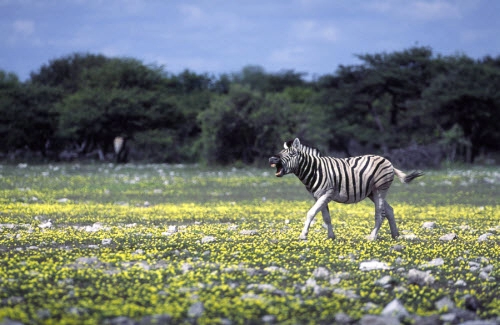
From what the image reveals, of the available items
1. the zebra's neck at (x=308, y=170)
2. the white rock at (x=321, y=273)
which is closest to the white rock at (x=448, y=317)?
the white rock at (x=321, y=273)

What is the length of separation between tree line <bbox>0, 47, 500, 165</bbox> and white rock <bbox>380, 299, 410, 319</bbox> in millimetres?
33091

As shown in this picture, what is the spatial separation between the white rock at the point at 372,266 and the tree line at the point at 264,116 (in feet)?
102

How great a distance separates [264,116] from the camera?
40344 mm

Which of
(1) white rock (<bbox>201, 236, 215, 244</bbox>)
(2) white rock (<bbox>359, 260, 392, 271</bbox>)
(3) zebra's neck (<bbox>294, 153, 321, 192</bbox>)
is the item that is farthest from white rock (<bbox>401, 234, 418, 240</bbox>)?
(1) white rock (<bbox>201, 236, 215, 244</bbox>)

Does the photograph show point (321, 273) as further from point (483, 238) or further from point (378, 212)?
point (483, 238)

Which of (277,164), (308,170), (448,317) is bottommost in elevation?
(448,317)

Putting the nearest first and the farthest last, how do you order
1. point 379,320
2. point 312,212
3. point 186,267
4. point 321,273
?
point 379,320, point 321,273, point 186,267, point 312,212

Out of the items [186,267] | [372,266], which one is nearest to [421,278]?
[372,266]

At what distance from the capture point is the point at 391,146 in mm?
53750

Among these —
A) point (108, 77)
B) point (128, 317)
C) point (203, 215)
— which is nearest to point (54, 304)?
point (128, 317)

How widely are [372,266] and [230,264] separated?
1.76 metres

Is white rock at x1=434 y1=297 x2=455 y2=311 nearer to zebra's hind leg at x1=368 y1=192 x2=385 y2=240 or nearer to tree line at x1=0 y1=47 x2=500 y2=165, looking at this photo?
zebra's hind leg at x1=368 y1=192 x2=385 y2=240

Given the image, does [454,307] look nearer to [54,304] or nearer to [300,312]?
[300,312]

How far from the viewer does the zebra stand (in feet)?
36.4
